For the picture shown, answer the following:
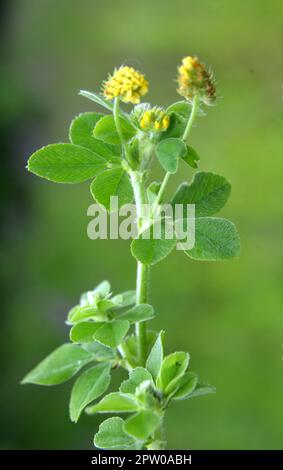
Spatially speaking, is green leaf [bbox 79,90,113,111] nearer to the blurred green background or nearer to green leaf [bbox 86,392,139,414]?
green leaf [bbox 86,392,139,414]

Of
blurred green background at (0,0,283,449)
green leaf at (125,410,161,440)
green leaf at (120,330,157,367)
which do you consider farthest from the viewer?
blurred green background at (0,0,283,449)

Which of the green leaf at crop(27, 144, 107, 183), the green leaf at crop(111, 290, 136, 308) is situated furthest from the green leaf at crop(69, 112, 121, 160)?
the green leaf at crop(111, 290, 136, 308)

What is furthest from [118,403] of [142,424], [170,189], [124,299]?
[170,189]

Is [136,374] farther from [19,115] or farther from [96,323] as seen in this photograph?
[19,115]

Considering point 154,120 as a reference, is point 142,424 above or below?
below

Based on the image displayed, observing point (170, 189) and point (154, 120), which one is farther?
point (170, 189)

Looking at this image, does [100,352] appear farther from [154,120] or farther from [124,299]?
[154,120]
